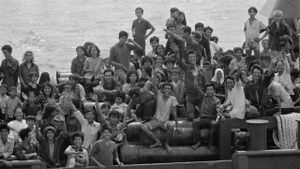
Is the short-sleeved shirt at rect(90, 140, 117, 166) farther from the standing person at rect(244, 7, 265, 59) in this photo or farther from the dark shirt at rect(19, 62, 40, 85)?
the standing person at rect(244, 7, 265, 59)

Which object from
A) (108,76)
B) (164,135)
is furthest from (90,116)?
(108,76)

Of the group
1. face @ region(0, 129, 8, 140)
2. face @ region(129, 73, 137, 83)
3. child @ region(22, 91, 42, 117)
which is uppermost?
face @ region(129, 73, 137, 83)

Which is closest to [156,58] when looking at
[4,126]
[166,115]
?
[166,115]

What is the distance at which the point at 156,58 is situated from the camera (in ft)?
74.5

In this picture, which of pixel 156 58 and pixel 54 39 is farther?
pixel 54 39

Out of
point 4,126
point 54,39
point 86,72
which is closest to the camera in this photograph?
point 4,126

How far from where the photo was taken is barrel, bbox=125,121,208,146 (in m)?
20.1

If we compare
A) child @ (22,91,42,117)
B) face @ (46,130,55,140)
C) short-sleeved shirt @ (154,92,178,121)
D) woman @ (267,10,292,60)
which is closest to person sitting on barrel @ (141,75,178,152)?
short-sleeved shirt @ (154,92,178,121)

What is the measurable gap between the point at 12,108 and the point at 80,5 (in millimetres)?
15942

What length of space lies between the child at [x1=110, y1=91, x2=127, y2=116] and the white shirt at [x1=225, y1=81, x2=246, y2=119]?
195 centimetres

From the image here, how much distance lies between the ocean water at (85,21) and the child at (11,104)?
10.1m

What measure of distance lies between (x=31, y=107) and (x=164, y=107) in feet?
8.36

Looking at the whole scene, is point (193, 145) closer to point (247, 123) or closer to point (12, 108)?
point (247, 123)

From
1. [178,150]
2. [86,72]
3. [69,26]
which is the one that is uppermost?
[69,26]
